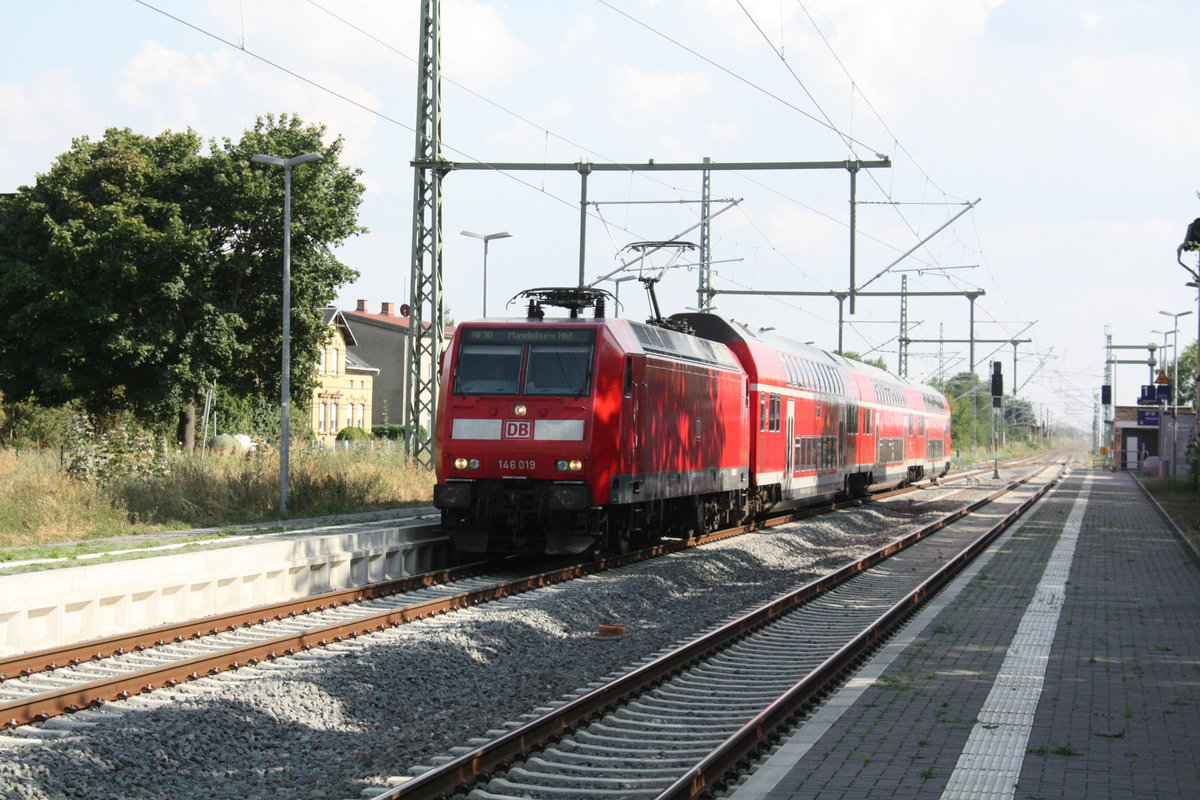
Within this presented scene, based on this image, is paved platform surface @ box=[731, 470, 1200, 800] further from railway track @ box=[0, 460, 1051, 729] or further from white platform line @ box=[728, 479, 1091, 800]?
railway track @ box=[0, 460, 1051, 729]

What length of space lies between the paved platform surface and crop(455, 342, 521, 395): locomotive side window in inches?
250

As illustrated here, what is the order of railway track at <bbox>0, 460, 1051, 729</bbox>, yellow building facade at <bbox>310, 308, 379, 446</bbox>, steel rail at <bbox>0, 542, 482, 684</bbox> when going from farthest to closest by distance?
yellow building facade at <bbox>310, 308, 379, 446</bbox>
steel rail at <bbox>0, 542, 482, 684</bbox>
railway track at <bbox>0, 460, 1051, 729</bbox>

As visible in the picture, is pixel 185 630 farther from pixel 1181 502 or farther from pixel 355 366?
pixel 355 366

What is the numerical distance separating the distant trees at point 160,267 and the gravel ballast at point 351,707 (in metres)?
25.9

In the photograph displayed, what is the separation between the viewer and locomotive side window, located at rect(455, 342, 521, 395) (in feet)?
57.9

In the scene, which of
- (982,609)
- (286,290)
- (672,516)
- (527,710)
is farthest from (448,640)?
(286,290)

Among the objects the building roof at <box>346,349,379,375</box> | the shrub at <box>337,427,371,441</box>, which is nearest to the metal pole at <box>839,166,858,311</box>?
the shrub at <box>337,427,371,441</box>

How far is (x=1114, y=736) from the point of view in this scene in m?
8.41

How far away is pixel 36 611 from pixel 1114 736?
8.92 metres

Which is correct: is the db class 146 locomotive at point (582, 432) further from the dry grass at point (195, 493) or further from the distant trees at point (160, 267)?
the distant trees at point (160, 267)

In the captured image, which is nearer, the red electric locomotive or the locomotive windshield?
the red electric locomotive

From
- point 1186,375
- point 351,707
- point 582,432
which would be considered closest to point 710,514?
point 582,432

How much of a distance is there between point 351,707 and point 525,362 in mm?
8837

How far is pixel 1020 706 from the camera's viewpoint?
30.5 feet
